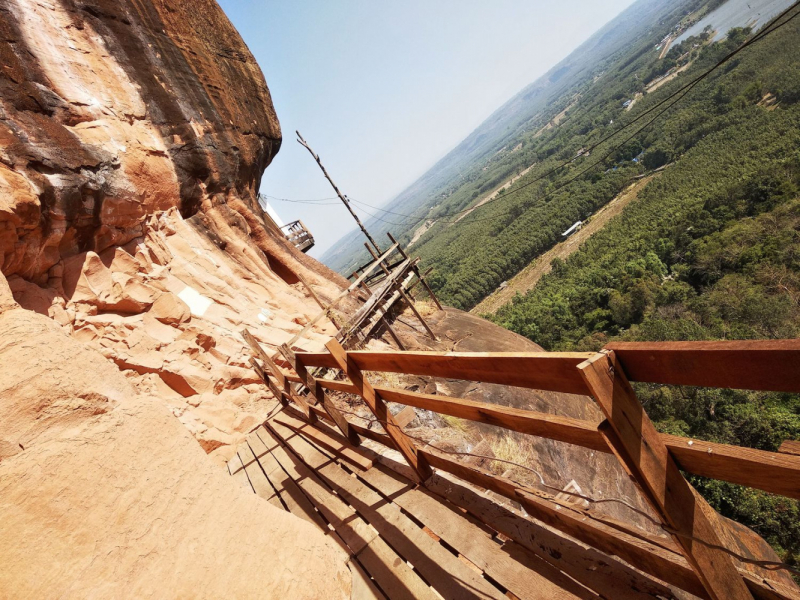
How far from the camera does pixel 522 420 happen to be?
1761 millimetres

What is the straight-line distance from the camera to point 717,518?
4.92ft

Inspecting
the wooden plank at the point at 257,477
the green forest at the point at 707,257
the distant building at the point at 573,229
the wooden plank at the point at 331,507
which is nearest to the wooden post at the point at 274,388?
the wooden plank at the point at 257,477

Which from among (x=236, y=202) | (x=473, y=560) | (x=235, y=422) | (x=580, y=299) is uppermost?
(x=236, y=202)

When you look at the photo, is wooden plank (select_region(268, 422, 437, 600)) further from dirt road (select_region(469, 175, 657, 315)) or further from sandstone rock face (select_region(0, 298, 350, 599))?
dirt road (select_region(469, 175, 657, 315))

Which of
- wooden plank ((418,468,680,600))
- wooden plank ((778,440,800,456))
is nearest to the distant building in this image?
wooden plank ((418,468,680,600))

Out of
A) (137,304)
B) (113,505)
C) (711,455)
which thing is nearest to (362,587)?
(113,505)

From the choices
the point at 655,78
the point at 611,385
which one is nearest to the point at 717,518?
the point at 611,385

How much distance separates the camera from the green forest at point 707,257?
22.9m

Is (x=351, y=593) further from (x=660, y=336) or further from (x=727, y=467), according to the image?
(x=660, y=336)

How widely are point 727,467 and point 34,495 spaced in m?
2.75

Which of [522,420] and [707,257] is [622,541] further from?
[707,257]

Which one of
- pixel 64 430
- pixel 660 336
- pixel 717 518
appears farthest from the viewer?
pixel 660 336

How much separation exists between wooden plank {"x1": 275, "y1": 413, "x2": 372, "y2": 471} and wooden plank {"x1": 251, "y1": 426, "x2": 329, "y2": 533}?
43 cm

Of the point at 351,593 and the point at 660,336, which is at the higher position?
the point at 351,593
